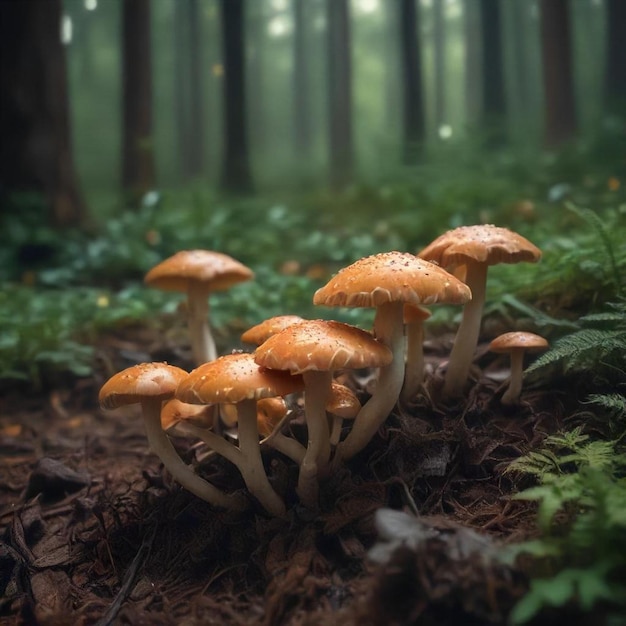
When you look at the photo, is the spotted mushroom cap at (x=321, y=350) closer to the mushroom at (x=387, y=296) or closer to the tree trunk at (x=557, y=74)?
the mushroom at (x=387, y=296)

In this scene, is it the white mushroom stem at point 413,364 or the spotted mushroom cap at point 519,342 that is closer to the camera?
the spotted mushroom cap at point 519,342

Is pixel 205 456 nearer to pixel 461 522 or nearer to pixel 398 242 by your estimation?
pixel 461 522

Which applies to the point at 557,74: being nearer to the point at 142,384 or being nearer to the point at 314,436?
the point at 314,436

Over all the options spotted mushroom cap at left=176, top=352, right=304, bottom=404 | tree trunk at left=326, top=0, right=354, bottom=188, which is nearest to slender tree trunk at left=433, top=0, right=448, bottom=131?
tree trunk at left=326, top=0, right=354, bottom=188

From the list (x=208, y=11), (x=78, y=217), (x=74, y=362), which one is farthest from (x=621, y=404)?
(x=208, y=11)

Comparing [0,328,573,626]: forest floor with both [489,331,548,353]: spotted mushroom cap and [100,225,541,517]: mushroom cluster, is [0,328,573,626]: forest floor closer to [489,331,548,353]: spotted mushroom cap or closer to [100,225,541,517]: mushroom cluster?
[100,225,541,517]: mushroom cluster

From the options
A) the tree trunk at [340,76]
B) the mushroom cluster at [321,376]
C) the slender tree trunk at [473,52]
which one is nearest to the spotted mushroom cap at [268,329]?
the mushroom cluster at [321,376]
